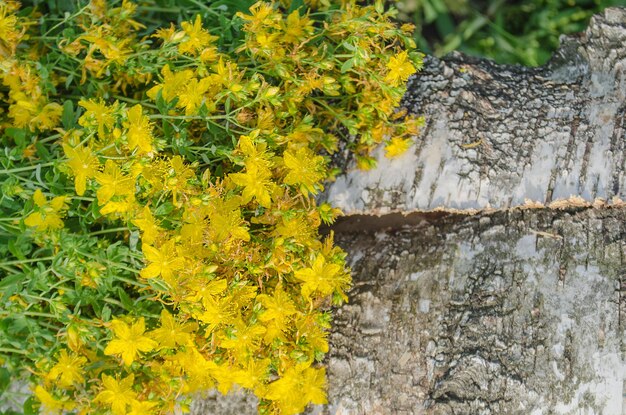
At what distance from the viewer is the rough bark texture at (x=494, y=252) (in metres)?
2.15

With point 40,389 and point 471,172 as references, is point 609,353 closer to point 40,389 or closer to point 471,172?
point 471,172

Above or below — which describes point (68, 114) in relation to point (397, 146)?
below

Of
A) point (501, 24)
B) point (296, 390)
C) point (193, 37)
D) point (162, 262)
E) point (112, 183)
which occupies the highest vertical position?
point (501, 24)

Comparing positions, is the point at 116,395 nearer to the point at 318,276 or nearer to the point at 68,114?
the point at 318,276

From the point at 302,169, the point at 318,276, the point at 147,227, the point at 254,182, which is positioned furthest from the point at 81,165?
the point at 318,276

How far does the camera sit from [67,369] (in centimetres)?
196

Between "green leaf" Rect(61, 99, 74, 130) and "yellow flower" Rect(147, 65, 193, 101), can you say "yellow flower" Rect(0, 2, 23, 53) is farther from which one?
"yellow flower" Rect(147, 65, 193, 101)

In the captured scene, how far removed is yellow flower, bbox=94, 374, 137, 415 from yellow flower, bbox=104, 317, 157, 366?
72 millimetres

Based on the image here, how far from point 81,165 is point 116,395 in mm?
611

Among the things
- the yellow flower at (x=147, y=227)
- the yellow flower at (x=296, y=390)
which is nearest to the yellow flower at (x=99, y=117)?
the yellow flower at (x=147, y=227)

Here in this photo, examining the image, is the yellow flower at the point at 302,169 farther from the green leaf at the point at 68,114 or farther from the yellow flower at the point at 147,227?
the green leaf at the point at 68,114

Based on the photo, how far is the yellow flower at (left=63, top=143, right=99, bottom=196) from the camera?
74.3 inches

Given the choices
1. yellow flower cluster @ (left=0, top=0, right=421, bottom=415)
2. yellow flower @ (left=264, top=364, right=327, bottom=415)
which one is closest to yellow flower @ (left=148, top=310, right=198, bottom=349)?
yellow flower cluster @ (left=0, top=0, right=421, bottom=415)

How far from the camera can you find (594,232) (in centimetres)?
225
